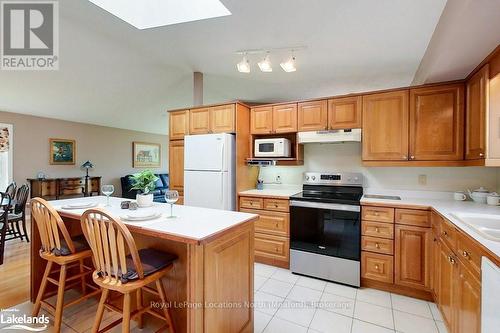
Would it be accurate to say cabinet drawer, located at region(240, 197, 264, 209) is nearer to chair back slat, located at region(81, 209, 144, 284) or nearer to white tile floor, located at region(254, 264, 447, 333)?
white tile floor, located at region(254, 264, 447, 333)

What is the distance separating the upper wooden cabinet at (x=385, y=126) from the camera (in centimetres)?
255

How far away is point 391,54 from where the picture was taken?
261 cm

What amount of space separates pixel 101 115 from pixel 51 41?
2686 millimetres

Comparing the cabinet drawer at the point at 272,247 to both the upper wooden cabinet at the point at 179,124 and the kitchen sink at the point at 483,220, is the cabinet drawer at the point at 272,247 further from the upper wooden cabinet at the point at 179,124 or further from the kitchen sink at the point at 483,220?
the upper wooden cabinet at the point at 179,124

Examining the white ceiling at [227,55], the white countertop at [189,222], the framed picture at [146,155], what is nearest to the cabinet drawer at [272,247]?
the white countertop at [189,222]

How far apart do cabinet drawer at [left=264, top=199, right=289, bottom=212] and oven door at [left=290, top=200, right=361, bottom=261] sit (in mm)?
97

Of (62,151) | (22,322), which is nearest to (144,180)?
(22,322)

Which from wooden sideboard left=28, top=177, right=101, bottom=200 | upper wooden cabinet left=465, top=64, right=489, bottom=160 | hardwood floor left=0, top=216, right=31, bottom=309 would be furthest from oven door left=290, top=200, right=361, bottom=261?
wooden sideboard left=28, top=177, right=101, bottom=200

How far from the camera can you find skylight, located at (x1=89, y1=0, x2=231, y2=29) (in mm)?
2225

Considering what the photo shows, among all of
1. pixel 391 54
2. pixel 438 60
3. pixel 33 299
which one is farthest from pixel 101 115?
pixel 438 60

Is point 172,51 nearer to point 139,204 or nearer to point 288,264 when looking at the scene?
point 139,204

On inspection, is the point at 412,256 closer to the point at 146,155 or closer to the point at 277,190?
the point at 277,190

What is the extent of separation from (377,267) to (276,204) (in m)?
1.26

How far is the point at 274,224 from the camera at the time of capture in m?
2.95
